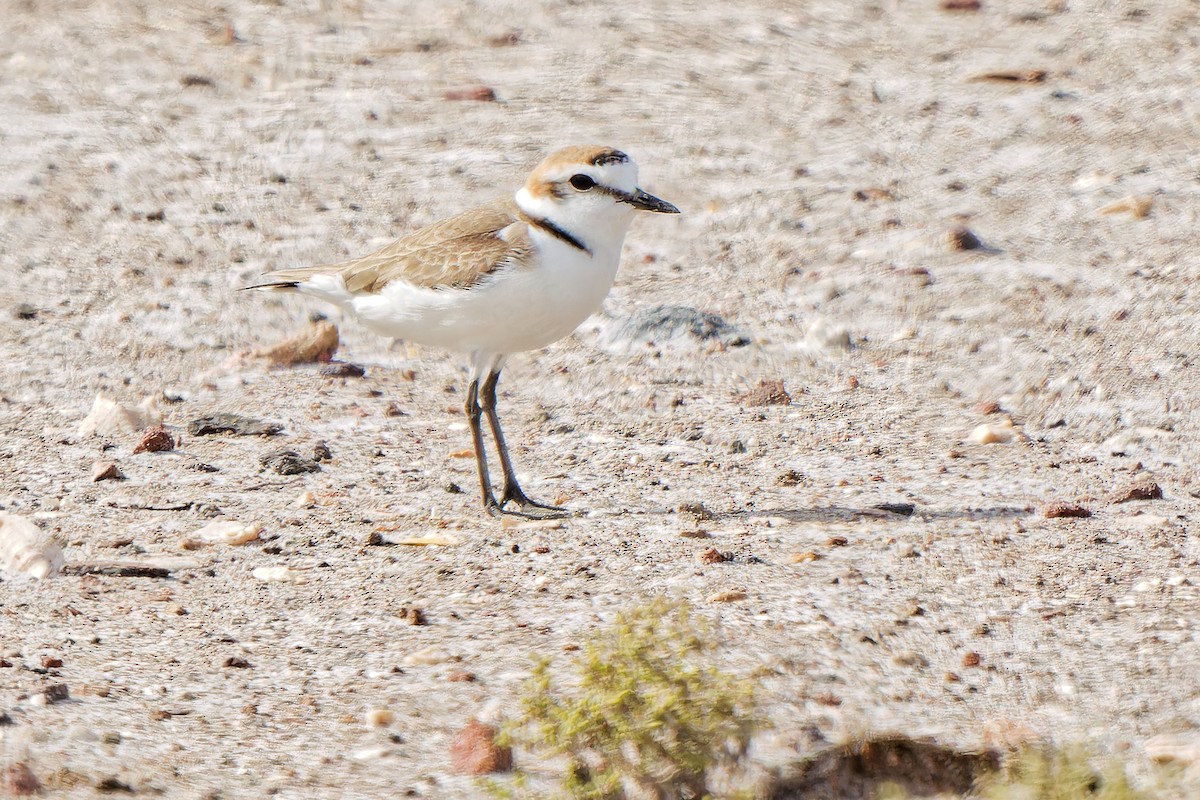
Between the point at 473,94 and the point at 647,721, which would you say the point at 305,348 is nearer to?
the point at 473,94

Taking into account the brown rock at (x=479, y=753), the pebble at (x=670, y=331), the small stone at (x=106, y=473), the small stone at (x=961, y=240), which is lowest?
the small stone at (x=106, y=473)

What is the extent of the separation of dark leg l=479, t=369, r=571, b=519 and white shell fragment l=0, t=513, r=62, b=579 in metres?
1.57

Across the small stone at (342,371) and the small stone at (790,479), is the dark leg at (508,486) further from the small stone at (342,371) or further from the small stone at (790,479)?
the small stone at (342,371)

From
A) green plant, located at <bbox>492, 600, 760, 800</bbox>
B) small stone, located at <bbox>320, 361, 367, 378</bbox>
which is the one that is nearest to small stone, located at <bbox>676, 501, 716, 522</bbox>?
green plant, located at <bbox>492, 600, 760, 800</bbox>

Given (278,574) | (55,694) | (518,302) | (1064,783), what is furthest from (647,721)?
(518,302)

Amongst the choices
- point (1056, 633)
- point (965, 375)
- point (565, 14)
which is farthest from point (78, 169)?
point (1056, 633)

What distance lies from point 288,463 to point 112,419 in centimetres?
90

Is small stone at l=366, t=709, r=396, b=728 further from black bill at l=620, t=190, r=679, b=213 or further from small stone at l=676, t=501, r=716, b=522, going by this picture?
black bill at l=620, t=190, r=679, b=213

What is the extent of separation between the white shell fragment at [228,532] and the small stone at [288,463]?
0.53 m

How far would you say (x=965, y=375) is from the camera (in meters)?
6.73

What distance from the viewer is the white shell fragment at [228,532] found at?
543 cm

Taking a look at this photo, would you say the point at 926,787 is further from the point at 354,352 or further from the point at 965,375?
the point at 354,352

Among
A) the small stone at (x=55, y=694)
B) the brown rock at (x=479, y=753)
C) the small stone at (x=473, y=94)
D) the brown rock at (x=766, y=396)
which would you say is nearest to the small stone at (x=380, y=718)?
the brown rock at (x=479, y=753)

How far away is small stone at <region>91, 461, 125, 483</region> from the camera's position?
596cm
